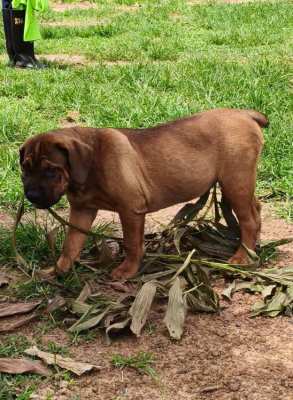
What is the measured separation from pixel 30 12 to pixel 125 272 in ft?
21.6

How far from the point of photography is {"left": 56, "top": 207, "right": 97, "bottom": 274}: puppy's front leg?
14.7 feet

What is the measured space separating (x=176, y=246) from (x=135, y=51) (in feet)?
22.3

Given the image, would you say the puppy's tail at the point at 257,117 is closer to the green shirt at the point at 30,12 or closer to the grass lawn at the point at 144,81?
the grass lawn at the point at 144,81

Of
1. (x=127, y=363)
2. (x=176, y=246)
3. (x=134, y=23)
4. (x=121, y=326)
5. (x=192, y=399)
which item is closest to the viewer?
(x=192, y=399)

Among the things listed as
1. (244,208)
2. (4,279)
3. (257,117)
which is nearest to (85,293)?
(4,279)

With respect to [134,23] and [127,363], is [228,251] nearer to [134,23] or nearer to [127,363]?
[127,363]

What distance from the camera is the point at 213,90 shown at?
788cm

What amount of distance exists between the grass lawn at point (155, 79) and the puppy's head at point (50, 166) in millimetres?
1638

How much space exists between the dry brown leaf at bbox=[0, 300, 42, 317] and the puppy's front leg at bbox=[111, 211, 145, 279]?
1.78ft

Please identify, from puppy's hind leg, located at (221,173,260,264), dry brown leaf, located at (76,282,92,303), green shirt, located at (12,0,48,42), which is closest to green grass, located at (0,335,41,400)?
dry brown leaf, located at (76,282,92,303)

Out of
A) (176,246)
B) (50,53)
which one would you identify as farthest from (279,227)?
(50,53)

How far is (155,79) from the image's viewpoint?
8422 mm

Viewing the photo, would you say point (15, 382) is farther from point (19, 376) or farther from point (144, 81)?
point (144, 81)

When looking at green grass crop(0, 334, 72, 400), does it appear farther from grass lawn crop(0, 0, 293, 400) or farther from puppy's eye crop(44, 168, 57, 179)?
puppy's eye crop(44, 168, 57, 179)
